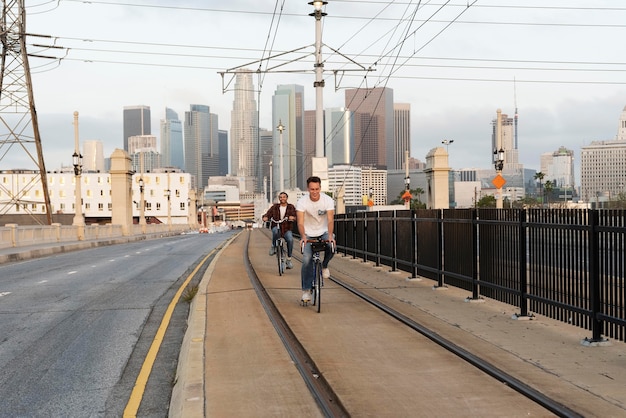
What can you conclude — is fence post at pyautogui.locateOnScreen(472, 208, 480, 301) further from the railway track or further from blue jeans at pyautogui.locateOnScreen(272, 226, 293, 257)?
blue jeans at pyautogui.locateOnScreen(272, 226, 293, 257)

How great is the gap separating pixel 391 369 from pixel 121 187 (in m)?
51.1

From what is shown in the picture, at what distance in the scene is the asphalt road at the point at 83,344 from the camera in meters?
6.50

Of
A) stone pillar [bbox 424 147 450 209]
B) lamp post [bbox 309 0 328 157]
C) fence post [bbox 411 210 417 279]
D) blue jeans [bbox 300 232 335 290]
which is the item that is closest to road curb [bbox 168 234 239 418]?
blue jeans [bbox 300 232 335 290]

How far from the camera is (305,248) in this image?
10.6m

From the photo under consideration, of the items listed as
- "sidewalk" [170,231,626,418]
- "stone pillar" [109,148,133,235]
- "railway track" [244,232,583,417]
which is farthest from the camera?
"stone pillar" [109,148,133,235]

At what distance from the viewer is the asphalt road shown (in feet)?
21.3

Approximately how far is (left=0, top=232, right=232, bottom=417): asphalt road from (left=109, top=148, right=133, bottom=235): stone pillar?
3802 cm

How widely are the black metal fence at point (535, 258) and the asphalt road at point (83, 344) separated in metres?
4.81

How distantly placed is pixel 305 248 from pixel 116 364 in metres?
3.50

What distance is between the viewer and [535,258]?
31.6 feet

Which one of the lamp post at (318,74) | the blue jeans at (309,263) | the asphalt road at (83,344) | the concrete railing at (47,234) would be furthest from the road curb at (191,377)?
the concrete railing at (47,234)

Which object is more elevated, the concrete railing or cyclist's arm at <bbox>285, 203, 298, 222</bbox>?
cyclist's arm at <bbox>285, 203, 298, 222</bbox>

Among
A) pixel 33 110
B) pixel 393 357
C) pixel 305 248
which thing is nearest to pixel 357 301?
pixel 305 248

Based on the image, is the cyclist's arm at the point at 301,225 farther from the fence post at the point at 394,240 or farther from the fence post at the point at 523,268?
the fence post at the point at 394,240
